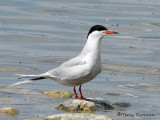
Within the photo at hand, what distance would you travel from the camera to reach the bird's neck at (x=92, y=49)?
8562 mm

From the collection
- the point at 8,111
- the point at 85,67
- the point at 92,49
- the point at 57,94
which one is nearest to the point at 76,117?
the point at 85,67

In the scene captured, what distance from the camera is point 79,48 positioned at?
14.4 meters

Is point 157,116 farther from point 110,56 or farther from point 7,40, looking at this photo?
point 7,40

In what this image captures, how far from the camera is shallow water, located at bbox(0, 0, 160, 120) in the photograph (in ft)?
31.3

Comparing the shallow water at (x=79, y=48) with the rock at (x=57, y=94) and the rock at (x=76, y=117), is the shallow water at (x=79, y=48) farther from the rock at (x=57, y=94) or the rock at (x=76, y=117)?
the rock at (x=76, y=117)

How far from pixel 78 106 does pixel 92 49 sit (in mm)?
927

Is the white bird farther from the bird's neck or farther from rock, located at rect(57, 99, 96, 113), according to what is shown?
rock, located at rect(57, 99, 96, 113)

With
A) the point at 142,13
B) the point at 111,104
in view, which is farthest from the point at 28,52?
the point at 142,13

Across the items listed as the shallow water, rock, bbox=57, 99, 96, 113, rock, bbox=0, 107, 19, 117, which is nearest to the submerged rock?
rock, bbox=57, 99, 96, 113

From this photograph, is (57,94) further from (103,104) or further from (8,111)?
(8,111)

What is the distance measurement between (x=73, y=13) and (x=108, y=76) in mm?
7366

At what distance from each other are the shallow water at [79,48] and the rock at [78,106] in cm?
21

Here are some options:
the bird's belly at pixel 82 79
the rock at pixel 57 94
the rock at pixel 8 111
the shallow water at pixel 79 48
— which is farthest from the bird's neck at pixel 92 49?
the rock at pixel 8 111

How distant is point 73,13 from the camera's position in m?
18.8
